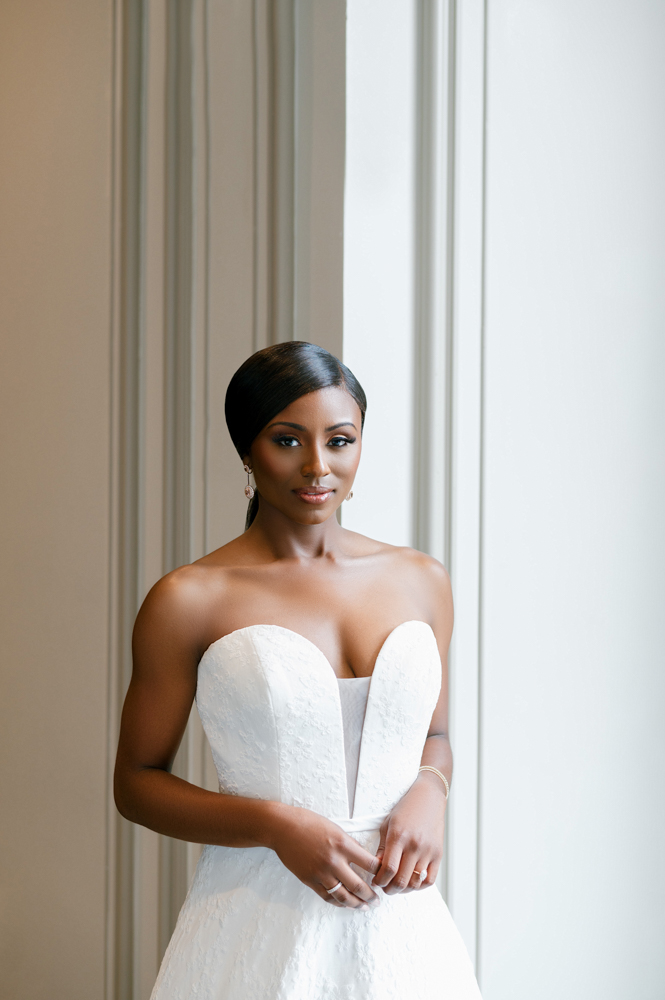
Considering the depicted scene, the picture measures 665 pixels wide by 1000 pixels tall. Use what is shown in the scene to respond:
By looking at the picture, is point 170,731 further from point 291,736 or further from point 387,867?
point 387,867

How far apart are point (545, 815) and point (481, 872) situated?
0.31 metres

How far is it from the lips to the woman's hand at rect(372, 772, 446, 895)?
0.54 meters

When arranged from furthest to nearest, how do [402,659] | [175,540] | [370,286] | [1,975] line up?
[1,975], [175,540], [370,286], [402,659]

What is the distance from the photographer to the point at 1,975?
3699 millimetres

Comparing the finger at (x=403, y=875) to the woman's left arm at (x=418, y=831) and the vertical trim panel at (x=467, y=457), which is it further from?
the vertical trim panel at (x=467, y=457)

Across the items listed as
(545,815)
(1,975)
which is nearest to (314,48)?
(545,815)

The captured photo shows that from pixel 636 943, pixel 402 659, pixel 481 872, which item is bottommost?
pixel 636 943

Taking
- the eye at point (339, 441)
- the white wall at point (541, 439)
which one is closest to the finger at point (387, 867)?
the eye at point (339, 441)

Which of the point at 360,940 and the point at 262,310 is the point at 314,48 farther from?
the point at 360,940

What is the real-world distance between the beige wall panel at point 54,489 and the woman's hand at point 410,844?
189 cm

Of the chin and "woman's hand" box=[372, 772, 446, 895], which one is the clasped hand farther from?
the chin

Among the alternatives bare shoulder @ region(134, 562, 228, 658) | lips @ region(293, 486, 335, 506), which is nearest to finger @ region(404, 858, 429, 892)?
bare shoulder @ region(134, 562, 228, 658)

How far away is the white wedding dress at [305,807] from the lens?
5.15 ft

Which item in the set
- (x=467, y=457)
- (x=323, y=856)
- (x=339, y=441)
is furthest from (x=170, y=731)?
(x=467, y=457)
